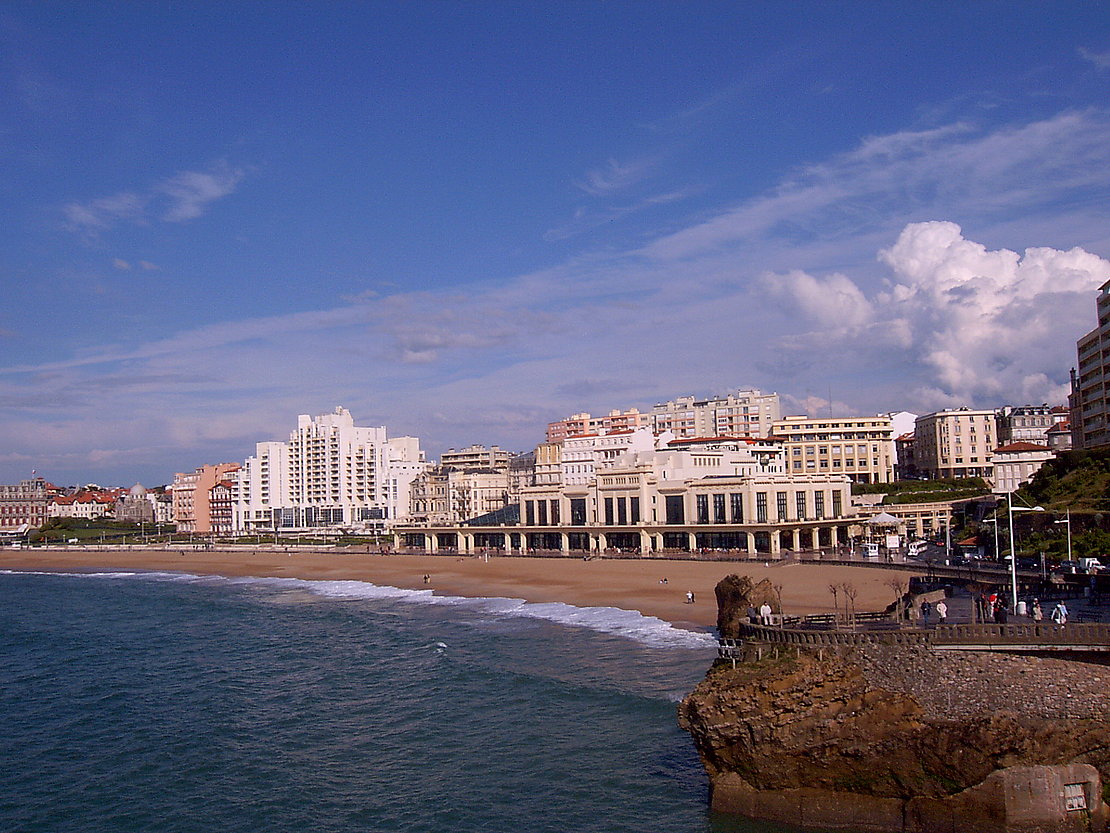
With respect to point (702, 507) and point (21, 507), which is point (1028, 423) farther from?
point (21, 507)

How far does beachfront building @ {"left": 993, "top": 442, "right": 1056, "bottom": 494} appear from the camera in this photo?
290 ft

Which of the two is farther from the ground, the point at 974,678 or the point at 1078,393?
the point at 1078,393

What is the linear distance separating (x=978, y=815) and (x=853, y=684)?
128 inches

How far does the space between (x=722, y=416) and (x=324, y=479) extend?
70334 mm

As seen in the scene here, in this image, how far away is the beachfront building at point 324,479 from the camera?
160125 mm

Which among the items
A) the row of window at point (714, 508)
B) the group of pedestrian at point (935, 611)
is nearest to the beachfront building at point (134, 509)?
the row of window at point (714, 508)

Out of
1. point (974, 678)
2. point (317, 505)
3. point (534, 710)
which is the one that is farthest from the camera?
point (317, 505)

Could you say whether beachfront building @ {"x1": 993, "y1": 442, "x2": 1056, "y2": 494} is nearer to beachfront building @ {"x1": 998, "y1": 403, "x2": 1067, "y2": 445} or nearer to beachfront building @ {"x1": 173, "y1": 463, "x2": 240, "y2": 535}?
beachfront building @ {"x1": 998, "y1": 403, "x2": 1067, "y2": 445}

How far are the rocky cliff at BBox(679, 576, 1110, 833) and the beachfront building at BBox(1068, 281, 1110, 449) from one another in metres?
56.6

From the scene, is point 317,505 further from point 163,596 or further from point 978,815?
point 978,815

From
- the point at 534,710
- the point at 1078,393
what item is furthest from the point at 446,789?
the point at 1078,393

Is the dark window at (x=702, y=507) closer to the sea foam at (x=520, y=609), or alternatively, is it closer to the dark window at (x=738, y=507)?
the dark window at (x=738, y=507)

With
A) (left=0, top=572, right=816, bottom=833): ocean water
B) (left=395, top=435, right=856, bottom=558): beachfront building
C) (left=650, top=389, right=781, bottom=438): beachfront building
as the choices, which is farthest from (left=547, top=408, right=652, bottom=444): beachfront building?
(left=0, top=572, right=816, bottom=833): ocean water

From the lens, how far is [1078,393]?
82.4m
